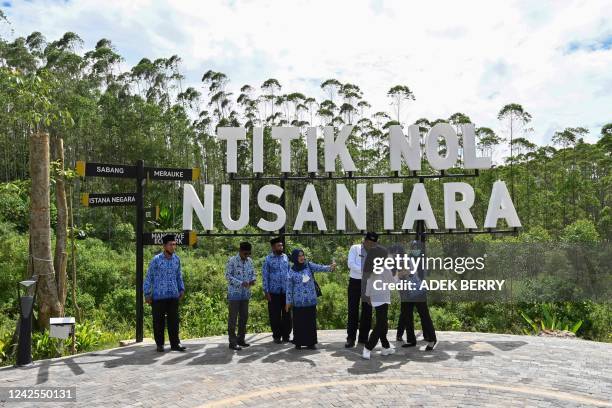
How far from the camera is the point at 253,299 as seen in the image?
17.9 meters

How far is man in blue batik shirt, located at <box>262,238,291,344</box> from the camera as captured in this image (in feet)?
24.0

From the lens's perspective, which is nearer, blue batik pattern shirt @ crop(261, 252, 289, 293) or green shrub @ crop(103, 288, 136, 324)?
blue batik pattern shirt @ crop(261, 252, 289, 293)

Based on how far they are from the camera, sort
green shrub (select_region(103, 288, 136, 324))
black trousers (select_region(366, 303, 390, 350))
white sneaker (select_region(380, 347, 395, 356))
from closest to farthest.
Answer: black trousers (select_region(366, 303, 390, 350)) → white sneaker (select_region(380, 347, 395, 356)) → green shrub (select_region(103, 288, 136, 324))

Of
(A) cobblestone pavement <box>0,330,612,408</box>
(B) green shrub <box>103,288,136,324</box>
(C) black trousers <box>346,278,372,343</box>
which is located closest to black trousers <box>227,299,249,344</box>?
(A) cobblestone pavement <box>0,330,612,408</box>

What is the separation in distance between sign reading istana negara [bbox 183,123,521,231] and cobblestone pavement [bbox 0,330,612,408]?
7.37 ft

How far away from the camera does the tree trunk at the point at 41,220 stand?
730cm

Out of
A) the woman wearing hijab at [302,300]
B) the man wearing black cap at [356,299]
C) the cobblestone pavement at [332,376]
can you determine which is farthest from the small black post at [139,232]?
the man wearing black cap at [356,299]

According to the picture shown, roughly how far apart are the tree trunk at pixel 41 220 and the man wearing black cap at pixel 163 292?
176 centimetres

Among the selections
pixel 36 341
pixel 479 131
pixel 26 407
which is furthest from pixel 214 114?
pixel 26 407

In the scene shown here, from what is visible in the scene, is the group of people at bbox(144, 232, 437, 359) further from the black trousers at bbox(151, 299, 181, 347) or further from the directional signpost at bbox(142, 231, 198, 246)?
the directional signpost at bbox(142, 231, 198, 246)

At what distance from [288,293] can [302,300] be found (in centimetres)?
22

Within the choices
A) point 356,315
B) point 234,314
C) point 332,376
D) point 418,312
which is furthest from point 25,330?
point 418,312

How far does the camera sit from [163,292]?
676 cm

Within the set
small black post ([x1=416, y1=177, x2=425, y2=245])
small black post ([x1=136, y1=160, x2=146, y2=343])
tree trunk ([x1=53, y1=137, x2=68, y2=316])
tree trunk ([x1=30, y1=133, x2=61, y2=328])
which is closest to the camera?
tree trunk ([x1=30, y1=133, x2=61, y2=328])
